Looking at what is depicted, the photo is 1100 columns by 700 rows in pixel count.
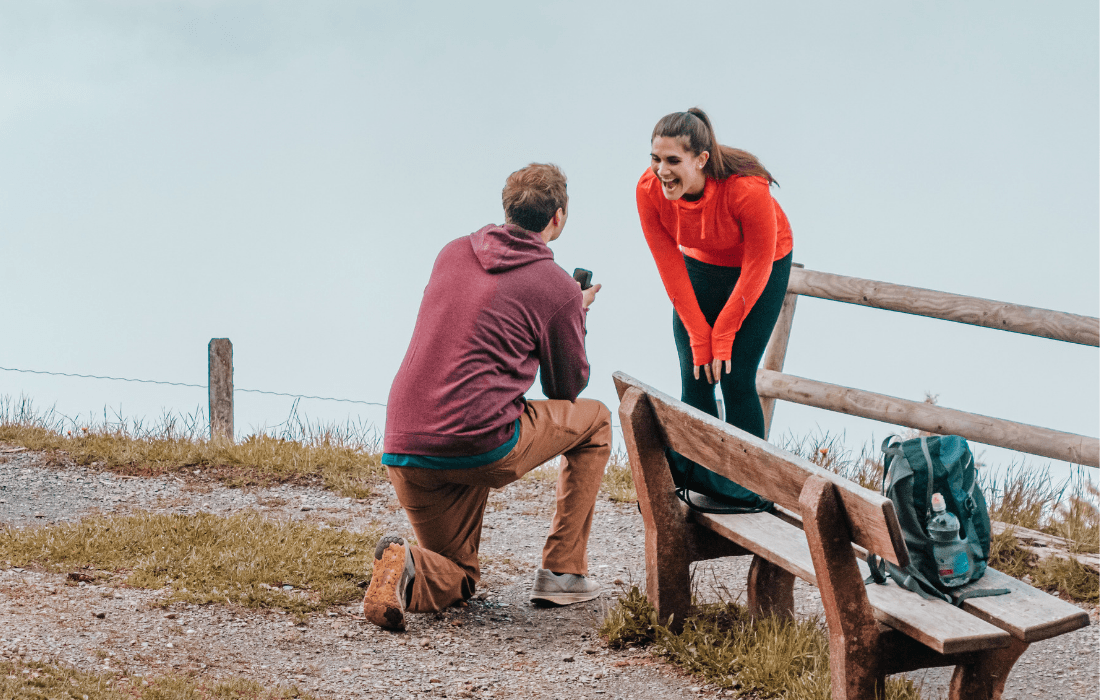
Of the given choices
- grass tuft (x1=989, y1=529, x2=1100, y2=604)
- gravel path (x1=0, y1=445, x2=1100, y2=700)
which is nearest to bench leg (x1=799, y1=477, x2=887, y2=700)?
gravel path (x1=0, y1=445, x2=1100, y2=700)

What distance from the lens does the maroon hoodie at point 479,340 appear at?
4.00m

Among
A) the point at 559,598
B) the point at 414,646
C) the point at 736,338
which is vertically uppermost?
the point at 736,338

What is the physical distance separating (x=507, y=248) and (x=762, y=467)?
1.41m

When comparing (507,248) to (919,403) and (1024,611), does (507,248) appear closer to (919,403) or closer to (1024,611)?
(1024,611)

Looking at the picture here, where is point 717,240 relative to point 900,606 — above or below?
above

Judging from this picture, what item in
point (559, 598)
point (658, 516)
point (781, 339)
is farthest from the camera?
point (781, 339)

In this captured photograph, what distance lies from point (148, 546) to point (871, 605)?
12.1ft

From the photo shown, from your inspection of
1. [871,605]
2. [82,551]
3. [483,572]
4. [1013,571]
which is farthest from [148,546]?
[1013,571]

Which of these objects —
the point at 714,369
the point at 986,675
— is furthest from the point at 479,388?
the point at 986,675

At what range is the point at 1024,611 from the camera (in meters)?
3.20

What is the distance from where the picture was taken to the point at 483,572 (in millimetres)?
5262

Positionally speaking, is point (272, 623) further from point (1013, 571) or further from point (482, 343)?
point (1013, 571)

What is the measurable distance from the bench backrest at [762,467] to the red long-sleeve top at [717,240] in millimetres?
482

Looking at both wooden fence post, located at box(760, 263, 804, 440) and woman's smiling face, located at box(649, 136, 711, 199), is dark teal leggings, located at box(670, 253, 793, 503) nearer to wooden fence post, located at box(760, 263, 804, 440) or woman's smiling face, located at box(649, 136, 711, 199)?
woman's smiling face, located at box(649, 136, 711, 199)
